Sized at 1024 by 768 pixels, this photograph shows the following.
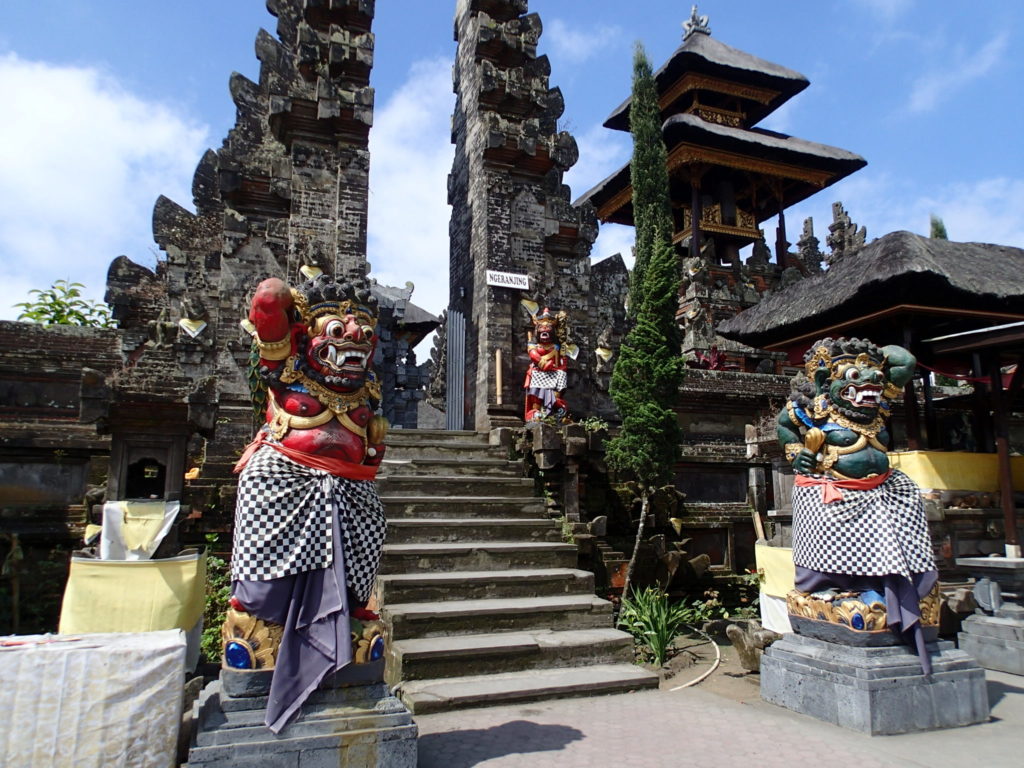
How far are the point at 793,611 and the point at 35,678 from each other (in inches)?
186

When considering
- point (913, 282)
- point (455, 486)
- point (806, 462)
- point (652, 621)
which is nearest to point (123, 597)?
point (455, 486)

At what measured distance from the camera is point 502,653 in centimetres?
547

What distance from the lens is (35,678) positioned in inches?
125

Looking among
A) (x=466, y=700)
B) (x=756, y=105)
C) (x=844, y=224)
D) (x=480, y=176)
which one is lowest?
(x=466, y=700)

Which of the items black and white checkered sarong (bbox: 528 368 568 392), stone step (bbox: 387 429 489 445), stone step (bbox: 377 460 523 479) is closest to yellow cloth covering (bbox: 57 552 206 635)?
stone step (bbox: 377 460 523 479)

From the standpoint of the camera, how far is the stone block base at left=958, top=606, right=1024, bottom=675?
6.49 m

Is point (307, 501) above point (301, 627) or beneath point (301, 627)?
above

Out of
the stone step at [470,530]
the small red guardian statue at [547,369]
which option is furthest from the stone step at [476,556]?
the small red guardian statue at [547,369]

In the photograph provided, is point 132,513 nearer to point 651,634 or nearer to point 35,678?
point 35,678

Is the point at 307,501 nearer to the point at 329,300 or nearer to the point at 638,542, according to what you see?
the point at 329,300

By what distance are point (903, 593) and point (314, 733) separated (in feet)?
12.6

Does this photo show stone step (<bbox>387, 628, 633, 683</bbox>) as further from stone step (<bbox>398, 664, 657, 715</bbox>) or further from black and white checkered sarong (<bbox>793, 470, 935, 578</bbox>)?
black and white checkered sarong (<bbox>793, 470, 935, 578</bbox>)

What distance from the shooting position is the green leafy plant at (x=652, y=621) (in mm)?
6508

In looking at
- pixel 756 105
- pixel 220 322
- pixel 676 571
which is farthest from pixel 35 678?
pixel 756 105
